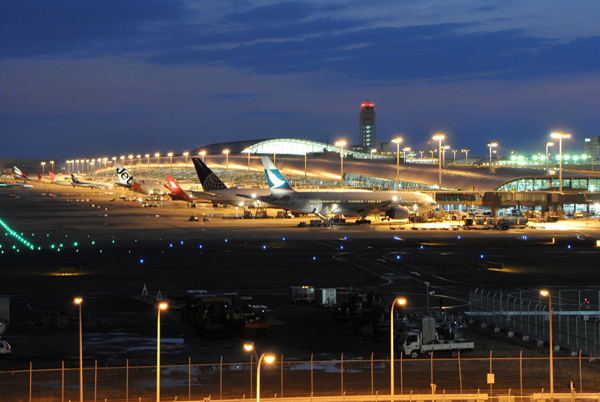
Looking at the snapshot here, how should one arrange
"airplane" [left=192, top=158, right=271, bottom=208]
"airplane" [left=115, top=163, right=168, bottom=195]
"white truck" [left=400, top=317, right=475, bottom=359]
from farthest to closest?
"airplane" [left=115, top=163, right=168, bottom=195] → "airplane" [left=192, top=158, right=271, bottom=208] → "white truck" [left=400, top=317, right=475, bottom=359]

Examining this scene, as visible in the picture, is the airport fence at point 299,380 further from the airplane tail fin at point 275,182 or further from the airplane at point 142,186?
the airplane at point 142,186

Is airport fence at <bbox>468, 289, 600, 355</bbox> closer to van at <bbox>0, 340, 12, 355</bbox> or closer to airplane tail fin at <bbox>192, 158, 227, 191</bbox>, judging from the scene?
van at <bbox>0, 340, 12, 355</bbox>

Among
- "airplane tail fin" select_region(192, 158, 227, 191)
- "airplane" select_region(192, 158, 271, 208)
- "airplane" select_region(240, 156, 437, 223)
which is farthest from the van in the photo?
"airplane tail fin" select_region(192, 158, 227, 191)

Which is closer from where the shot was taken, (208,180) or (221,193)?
(221,193)

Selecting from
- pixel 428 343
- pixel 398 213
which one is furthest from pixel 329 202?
pixel 428 343

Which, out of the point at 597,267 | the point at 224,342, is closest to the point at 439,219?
the point at 597,267

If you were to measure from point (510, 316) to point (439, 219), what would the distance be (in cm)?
7523

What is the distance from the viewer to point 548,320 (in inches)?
1427

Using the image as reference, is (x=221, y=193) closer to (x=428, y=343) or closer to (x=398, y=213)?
(x=398, y=213)

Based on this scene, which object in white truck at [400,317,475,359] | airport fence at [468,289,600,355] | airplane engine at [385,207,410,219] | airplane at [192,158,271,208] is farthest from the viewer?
airplane at [192,158,271,208]

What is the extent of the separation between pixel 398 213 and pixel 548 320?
70242mm

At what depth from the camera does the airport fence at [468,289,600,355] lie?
33.3 metres

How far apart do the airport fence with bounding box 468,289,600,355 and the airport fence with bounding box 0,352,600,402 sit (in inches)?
120

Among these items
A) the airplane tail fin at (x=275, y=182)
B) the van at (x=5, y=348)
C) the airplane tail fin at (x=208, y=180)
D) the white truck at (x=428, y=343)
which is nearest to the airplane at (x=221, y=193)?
the airplane tail fin at (x=208, y=180)
